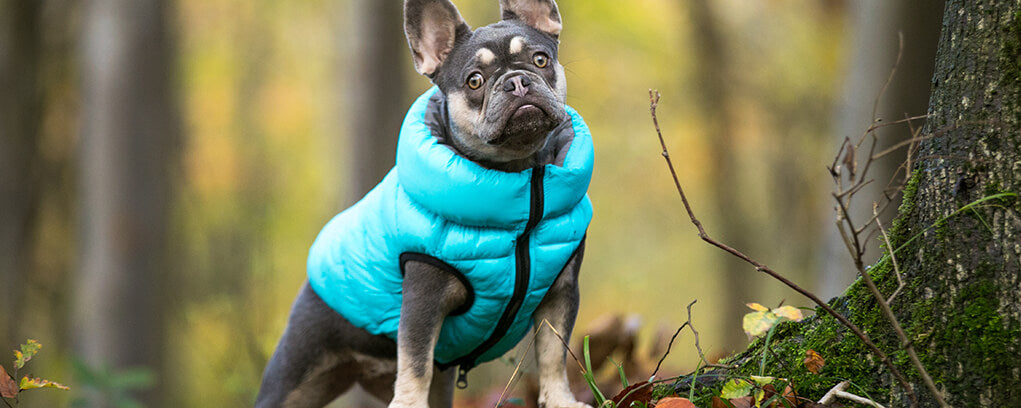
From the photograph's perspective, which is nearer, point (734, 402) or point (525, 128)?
point (734, 402)

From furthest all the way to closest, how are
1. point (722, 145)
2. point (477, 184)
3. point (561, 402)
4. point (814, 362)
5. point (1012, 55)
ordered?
point (722, 145), point (561, 402), point (477, 184), point (814, 362), point (1012, 55)

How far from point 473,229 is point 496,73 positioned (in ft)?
2.33

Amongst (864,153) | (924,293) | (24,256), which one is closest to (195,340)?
(24,256)

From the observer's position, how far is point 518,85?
358 cm

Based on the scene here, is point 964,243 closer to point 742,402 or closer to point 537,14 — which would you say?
point 742,402

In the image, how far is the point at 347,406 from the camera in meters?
8.73

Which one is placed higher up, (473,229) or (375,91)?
(375,91)

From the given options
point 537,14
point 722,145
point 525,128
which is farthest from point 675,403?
point 722,145

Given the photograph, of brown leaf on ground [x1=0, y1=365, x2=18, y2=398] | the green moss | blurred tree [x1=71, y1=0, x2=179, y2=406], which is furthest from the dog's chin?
blurred tree [x1=71, y1=0, x2=179, y2=406]

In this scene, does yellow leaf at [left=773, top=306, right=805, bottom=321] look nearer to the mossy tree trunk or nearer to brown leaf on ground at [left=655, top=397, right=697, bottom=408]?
the mossy tree trunk

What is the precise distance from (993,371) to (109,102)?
28.7 ft

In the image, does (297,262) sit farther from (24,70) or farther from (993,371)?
(993,371)

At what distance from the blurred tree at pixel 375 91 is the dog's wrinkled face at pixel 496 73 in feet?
17.2

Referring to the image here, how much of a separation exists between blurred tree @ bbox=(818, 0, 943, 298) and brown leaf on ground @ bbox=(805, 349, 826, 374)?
332 centimetres
